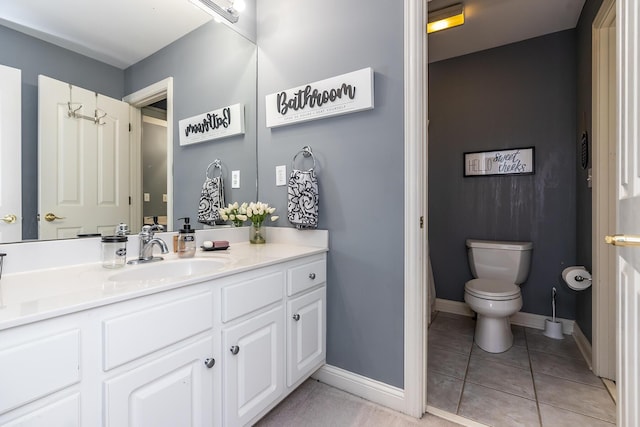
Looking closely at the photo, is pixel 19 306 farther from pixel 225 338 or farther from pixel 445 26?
pixel 445 26

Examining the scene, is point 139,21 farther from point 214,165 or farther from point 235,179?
point 235,179

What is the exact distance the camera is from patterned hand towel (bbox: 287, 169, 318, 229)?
1644 millimetres

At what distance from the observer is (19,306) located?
2.34 ft

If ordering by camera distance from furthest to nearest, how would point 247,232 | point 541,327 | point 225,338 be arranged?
point 541,327
point 247,232
point 225,338

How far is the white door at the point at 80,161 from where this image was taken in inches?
45.5

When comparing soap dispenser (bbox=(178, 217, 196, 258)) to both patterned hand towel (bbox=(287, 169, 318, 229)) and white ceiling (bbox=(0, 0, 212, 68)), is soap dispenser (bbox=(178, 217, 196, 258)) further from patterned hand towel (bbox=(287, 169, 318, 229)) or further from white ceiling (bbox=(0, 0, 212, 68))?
white ceiling (bbox=(0, 0, 212, 68))

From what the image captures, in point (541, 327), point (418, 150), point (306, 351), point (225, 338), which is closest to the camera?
point (225, 338)

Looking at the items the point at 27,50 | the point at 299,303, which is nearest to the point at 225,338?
the point at 299,303

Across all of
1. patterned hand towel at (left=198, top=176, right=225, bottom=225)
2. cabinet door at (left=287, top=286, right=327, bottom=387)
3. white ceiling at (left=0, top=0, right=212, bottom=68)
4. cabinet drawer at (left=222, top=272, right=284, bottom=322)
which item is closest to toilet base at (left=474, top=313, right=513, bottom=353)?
cabinet door at (left=287, top=286, right=327, bottom=387)

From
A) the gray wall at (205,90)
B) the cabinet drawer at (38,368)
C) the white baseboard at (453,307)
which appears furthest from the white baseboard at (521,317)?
the cabinet drawer at (38,368)

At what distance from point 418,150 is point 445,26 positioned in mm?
1384

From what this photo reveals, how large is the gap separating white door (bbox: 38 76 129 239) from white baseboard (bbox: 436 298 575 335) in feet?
8.80

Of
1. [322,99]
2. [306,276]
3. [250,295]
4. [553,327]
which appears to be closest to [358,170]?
[322,99]

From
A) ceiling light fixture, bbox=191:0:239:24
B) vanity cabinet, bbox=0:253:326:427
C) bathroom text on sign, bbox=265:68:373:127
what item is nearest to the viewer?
vanity cabinet, bbox=0:253:326:427
